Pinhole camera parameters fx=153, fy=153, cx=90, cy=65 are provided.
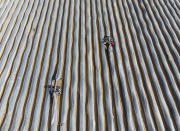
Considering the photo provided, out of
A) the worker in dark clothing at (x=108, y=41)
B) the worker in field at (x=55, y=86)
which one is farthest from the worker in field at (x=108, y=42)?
the worker in field at (x=55, y=86)

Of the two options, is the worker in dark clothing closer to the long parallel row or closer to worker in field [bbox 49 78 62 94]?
the long parallel row

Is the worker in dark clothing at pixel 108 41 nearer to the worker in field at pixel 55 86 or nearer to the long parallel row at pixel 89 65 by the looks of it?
the long parallel row at pixel 89 65

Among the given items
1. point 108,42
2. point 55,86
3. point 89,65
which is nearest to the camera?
point 55,86

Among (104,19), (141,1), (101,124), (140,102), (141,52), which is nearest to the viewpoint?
(101,124)

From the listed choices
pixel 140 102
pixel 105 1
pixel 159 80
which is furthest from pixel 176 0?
pixel 140 102

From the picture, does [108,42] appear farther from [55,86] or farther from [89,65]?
[55,86]

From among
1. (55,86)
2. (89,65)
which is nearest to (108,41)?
(89,65)

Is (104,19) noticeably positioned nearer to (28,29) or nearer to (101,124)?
(28,29)

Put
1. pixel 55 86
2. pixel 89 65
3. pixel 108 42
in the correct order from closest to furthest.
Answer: pixel 55 86, pixel 89 65, pixel 108 42
